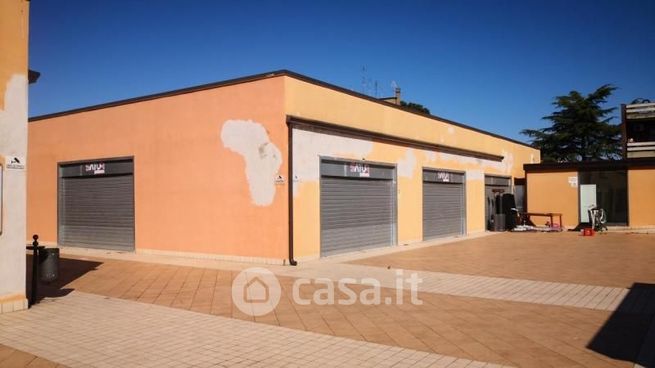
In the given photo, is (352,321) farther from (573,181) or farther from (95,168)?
(573,181)

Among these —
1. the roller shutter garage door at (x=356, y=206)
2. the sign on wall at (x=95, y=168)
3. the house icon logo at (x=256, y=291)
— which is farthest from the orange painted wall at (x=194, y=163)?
the house icon logo at (x=256, y=291)

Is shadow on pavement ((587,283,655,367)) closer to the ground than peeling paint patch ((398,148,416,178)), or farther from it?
closer to the ground

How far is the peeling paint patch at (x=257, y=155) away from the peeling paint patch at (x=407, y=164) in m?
6.17

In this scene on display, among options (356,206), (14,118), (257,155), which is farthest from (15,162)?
(356,206)

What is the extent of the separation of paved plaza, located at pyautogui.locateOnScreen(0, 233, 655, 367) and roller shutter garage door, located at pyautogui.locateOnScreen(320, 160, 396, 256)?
2.18 metres

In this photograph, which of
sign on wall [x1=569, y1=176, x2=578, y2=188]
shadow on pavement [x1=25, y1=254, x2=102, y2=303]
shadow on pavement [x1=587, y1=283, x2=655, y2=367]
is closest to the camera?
shadow on pavement [x1=587, y1=283, x2=655, y2=367]

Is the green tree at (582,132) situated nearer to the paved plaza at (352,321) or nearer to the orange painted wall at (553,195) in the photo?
the orange painted wall at (553,195)

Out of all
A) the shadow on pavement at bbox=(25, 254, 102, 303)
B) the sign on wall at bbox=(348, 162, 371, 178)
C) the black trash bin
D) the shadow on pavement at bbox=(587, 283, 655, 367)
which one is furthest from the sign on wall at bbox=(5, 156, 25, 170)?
the sign on wall at bbox=(348, 162, 371, 178)

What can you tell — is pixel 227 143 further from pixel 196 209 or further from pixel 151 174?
pixel 151 174

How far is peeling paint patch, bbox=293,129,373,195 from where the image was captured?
531 inches

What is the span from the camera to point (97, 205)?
58.1ft

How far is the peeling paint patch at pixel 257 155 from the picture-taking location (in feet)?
43.8

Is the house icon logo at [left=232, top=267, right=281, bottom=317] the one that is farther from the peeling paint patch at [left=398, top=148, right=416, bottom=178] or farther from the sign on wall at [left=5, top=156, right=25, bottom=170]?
the peeling paint patch at [left=398, top=148, right=416, bottom=178]

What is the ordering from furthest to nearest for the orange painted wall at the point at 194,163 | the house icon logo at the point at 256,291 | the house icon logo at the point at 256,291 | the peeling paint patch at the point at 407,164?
the peeling paint patch at the point at 407,164 < the orange painted wall at the point at 194,163 < the house icon logo at the point at 256,291 < the house icon logo at the point at 256,291
